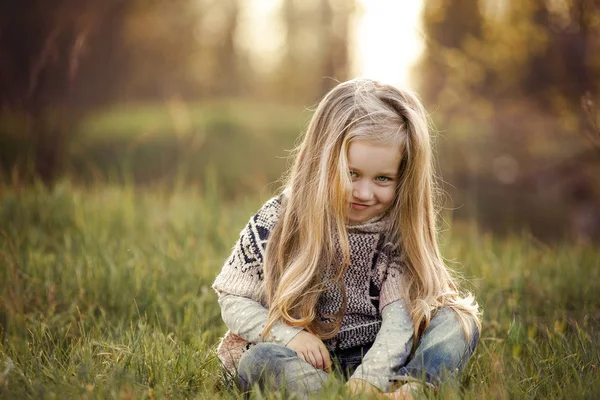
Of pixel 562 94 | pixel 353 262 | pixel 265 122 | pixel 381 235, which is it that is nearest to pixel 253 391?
pixel 353 262

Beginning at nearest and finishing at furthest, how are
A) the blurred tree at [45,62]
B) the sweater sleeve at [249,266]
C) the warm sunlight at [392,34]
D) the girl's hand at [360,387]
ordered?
the girl's hand at [360,387] → the sweater sleeve at [249,266] → the blurred tree at [45,62] → the warm sunlight at [392,34]

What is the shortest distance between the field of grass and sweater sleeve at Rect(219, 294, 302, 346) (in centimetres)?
13

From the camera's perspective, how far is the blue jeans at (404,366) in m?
1.89

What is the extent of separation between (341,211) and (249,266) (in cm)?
38

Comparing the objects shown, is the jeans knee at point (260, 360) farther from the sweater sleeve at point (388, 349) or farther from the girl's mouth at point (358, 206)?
the girl's mouth at point (358, 206)

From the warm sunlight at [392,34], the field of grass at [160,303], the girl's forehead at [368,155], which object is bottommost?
the field of grass at [160,303]

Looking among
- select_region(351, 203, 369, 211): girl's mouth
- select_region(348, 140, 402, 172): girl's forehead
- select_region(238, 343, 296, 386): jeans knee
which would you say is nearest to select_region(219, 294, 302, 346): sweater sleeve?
select_region(238, 343, 296, 386): jeans knee

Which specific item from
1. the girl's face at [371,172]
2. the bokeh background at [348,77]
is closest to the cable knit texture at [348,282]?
the girl's face at [371,172]

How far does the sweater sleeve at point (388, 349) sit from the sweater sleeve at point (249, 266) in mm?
428

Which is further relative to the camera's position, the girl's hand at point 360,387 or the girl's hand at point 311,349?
the girl's hand at point 311,349

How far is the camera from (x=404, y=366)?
2.06 metres

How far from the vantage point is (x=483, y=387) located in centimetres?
195

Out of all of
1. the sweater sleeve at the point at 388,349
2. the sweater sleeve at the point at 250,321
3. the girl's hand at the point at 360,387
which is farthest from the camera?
the sweater sleeve at the point at 250,321

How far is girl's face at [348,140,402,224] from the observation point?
2107mm
